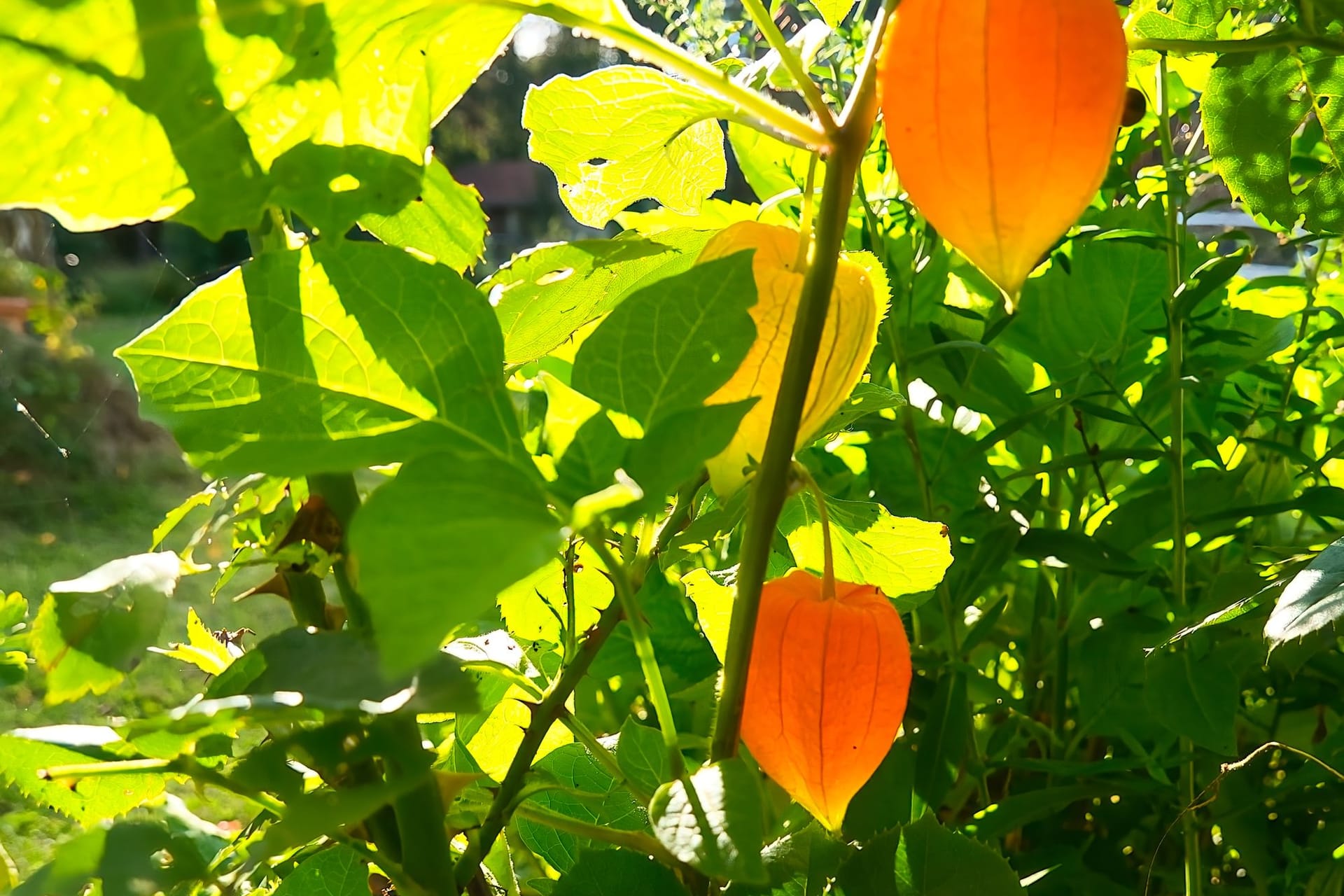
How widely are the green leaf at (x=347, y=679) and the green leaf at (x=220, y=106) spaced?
67 mm

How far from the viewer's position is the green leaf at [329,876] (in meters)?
0.26

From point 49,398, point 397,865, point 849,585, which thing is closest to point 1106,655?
point 849,585

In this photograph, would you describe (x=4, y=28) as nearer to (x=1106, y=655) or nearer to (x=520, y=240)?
(x=1106, y=655)

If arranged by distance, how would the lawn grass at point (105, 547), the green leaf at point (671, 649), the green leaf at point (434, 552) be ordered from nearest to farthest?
the green leaf at point (434, 552) → the green leaf at point (671, 649) → the lawn grass at point (105, 547)

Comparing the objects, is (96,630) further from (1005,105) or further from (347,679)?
(1005,105)

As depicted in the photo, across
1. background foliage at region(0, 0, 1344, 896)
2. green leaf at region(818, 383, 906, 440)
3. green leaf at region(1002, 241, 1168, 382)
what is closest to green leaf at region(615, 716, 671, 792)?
background foliage at region(0, 0, 1344, 896)

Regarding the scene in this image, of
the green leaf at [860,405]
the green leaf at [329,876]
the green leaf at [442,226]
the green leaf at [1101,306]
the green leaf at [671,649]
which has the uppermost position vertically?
the green leaf at [442,226]

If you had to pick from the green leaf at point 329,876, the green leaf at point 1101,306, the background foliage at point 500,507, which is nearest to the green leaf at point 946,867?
the background foliage at point 500,507

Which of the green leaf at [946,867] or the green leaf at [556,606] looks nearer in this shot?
the green leaf at [946,867]

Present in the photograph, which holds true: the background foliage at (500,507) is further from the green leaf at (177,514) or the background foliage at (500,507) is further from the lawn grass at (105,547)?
the lawn grass at (105,547)

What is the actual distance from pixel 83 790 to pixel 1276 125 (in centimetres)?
36

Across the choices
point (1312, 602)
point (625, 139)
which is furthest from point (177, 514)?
point (1312, 602)

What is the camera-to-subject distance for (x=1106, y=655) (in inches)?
18.6

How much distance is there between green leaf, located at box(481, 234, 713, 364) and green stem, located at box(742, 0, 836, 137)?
47 millimetres
